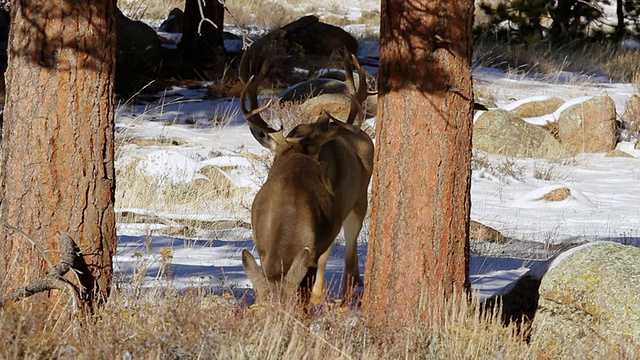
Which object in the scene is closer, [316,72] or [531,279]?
[531,279]

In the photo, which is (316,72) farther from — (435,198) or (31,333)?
(31,333)

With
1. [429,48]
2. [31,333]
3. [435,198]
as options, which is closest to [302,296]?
[435,198]

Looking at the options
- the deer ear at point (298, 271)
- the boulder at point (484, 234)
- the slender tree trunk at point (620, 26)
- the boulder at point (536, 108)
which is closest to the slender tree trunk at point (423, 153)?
the deer ear at point (298, 271)

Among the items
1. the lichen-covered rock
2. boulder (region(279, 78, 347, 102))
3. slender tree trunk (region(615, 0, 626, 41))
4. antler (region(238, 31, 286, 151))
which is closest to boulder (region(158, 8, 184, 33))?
boulder (region(279, 78, 347, 102))

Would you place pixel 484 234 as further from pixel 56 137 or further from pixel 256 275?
pixel 56 137

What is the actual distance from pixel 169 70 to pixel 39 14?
15.0 m

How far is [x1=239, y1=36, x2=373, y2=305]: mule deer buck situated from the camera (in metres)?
6.54

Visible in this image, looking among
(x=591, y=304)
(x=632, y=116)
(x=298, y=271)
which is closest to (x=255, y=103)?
(x=298, y=271)

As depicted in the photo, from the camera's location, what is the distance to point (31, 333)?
4.53m

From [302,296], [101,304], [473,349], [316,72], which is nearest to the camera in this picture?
[473,349]

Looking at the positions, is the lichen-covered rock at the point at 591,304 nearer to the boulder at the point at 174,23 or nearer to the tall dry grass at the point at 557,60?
the tall dry grass at the point at 557,60

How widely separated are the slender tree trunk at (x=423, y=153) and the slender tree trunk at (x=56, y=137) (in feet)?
5.27

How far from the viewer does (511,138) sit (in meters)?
17.3

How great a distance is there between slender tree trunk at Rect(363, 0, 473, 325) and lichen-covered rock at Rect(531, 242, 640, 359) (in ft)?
2.15
